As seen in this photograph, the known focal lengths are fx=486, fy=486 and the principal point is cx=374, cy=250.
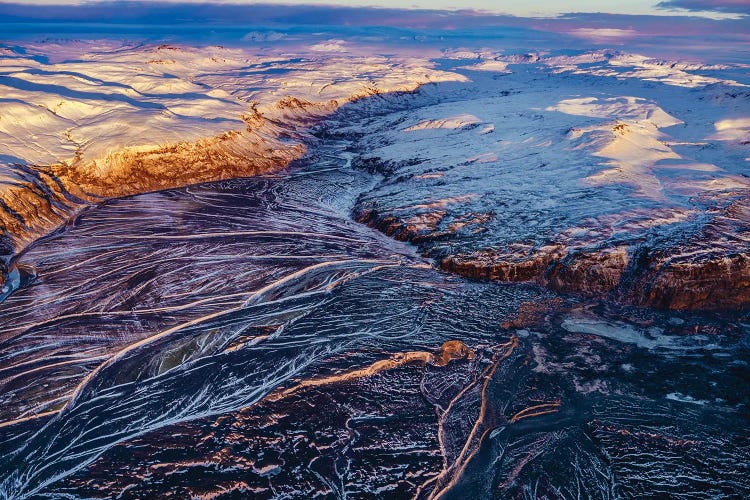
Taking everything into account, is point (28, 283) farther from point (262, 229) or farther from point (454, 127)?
point (454, 127)

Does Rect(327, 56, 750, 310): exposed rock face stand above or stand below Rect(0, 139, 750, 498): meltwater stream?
above

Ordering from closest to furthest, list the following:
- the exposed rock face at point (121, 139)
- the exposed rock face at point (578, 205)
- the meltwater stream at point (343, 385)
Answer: the meltwater stream at point (343, 385) → the exposed rock face at point (578, 205) → the exposed rock face at point (121, 139)

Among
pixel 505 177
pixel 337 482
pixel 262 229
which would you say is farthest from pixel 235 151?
pixel 337 482

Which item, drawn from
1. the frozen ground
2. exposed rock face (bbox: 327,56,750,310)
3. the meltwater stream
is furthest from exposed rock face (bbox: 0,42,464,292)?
exposed rock face (bbox: 327,56,750,310)

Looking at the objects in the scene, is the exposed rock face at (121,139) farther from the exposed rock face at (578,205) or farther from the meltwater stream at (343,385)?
the exposed rock face at (578,205)

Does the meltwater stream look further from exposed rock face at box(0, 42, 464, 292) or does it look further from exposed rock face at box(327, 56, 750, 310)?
exposed rock face at box(0, 42, 464, 292)

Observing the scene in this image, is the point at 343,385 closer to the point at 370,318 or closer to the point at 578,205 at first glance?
the point at 370,318

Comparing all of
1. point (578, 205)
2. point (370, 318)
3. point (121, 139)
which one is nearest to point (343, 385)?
point (370, 318)

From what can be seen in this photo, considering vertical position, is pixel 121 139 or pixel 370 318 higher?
pixel 121 139

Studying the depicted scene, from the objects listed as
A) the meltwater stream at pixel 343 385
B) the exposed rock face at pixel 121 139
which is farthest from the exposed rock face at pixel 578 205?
the exposed rock face at pixel 121 139
